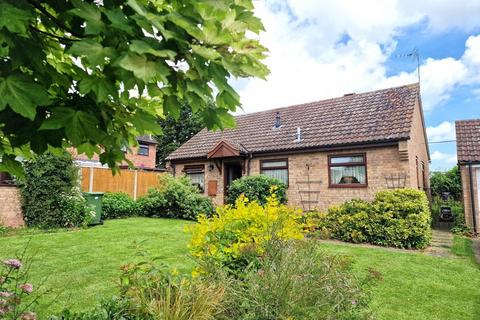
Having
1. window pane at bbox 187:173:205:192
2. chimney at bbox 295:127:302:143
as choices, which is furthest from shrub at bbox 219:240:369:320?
window pane at bbox 187:173:205:192

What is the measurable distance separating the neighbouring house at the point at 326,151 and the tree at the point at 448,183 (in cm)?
597

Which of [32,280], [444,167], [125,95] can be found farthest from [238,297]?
[444,167]

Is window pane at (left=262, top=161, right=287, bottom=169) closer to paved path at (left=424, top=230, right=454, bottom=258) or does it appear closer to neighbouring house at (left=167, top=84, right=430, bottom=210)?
neighbouring house at (left=167, top=84, right=430, bottom=210)

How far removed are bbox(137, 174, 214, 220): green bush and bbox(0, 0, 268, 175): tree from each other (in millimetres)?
14652

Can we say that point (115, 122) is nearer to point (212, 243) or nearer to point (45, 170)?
point (212, 243)

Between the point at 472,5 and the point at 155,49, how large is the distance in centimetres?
1384

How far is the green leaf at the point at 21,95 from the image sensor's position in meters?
1.29

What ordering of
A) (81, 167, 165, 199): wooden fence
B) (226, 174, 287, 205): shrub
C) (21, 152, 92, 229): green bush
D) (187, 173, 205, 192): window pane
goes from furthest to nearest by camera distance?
(187, 173, 205, 192): window pane < (81, 167, 165, 199): wooden fence < (226, 174, 287, 205): shrub < (21, 152, 92, 229): green bush

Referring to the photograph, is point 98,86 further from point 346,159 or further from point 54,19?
point 346,159

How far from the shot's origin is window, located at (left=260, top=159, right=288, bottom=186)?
1577cm

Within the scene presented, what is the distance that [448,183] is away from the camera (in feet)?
74.2

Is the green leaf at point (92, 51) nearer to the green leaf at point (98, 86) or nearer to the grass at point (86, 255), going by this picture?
the green leaf at point (98, 86)

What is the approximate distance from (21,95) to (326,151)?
45.8ft

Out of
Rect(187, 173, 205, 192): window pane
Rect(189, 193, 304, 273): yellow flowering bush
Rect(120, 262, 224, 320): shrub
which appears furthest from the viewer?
Rect(187, 173, 205, 192): window pane
